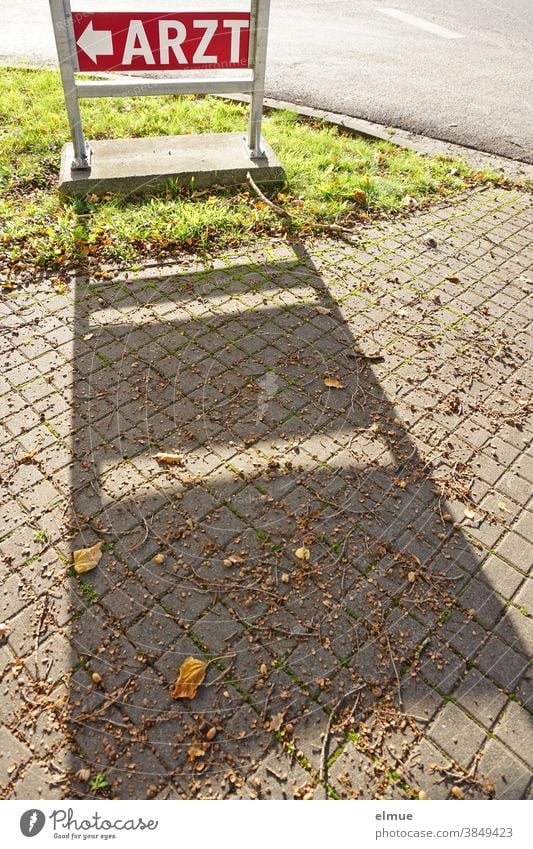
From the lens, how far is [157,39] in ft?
16.0

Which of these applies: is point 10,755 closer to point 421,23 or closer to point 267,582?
point 267,582

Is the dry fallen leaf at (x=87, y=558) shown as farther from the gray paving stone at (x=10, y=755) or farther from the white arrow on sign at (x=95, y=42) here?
the white arrow on sign at (x=95, y=42)

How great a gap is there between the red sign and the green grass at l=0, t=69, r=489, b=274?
1083 mm

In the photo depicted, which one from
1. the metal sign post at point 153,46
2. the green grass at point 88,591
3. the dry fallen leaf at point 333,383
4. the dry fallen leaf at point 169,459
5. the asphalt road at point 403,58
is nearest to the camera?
the green grass at point 88,591

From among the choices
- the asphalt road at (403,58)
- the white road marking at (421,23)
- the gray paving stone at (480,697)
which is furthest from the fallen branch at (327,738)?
the white road marking at (421,23)

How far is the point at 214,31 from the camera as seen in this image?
495 cm

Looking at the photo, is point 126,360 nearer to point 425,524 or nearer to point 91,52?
point 425,524

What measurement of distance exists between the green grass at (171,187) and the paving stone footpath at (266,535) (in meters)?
0.49

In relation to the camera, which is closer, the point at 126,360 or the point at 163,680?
the point at 163,680

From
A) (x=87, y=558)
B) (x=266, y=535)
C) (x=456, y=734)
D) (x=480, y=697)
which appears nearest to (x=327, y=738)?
(x=456, y=734)

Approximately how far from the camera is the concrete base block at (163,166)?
5.49 metres

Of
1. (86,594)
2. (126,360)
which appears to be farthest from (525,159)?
(86,594)

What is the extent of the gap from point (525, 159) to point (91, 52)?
16.4ft

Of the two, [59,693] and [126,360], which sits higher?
[126,360]
